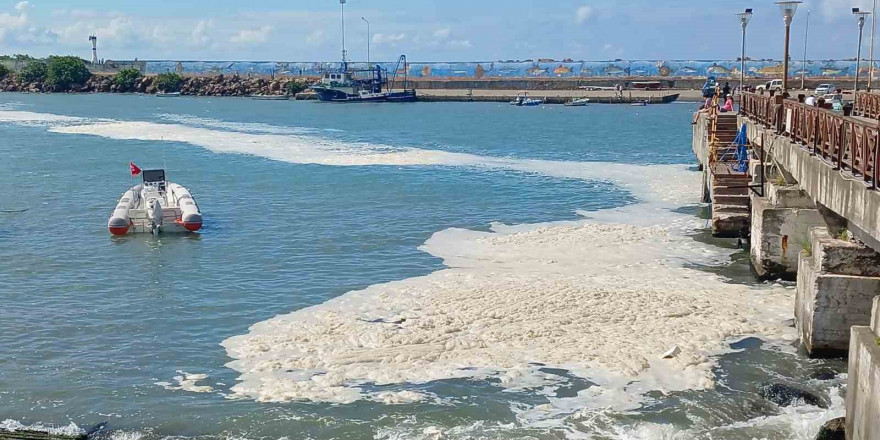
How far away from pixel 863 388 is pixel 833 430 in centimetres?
166

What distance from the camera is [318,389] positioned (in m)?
14.9

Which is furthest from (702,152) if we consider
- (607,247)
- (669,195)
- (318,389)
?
(318,389)

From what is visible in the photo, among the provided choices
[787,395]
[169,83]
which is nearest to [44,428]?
[787,395]

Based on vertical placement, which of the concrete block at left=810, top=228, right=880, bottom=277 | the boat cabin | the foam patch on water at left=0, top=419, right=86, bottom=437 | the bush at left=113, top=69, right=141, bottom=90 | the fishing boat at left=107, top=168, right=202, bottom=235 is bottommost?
the foam patch on water at left=0, top=419, right=86, bottom=437

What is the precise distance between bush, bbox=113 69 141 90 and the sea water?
130983 mm

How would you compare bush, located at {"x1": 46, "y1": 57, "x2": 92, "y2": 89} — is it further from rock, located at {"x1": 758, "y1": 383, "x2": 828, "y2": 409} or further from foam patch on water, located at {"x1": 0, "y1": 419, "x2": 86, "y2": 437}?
rock, located at {"x1": 758, "y1": 383, "x2": 828, "y2": 409}

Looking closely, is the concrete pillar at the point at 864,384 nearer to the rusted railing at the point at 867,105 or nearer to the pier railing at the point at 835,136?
the pier railing at the point at 835,136

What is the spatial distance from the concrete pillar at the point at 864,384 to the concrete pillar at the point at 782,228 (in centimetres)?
810

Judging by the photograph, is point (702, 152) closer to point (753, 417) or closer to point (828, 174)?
point (828, 174)

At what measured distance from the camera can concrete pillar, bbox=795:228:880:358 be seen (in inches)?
573

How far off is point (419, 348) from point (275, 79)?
148 meters

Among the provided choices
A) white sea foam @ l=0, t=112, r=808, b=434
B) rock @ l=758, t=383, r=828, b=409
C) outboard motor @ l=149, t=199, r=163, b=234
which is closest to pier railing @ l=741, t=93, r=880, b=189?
rock @ l=758, t=383, r=828, b=409

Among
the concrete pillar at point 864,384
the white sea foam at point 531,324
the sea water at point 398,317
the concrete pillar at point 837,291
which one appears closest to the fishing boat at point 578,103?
the sea water at point 398,317

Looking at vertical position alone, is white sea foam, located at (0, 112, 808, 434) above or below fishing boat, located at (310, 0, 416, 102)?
below
